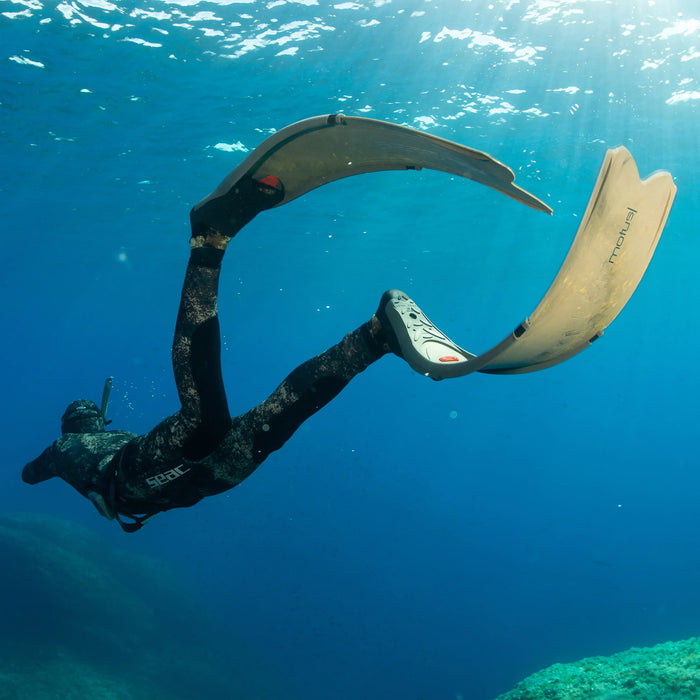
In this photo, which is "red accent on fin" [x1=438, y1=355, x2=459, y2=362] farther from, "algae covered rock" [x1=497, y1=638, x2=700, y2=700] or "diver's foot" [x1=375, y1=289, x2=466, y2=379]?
"algae covered rock" [x1=497, y1=638, x2=700, y2=700]

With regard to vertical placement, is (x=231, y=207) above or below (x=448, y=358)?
above

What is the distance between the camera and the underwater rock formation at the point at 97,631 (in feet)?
38.3

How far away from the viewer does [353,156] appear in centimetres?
284

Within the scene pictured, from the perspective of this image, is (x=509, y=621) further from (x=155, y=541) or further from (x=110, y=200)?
(x=110, y=200)

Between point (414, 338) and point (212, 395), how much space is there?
1477 mm

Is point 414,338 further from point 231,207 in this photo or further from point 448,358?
point 231,207

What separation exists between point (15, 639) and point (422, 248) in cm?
3172

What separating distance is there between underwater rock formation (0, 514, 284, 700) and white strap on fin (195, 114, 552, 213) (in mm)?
12501

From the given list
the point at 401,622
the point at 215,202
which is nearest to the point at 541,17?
the point at 215,202

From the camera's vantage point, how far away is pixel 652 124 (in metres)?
17.8

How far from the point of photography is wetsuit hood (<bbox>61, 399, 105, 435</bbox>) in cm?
488

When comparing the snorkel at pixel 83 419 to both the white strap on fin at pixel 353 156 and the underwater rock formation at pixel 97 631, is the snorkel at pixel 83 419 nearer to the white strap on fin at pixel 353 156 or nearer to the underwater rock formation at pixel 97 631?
the white strap on fin at pixel 353 156

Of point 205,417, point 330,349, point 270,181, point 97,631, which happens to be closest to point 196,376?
point 205,417

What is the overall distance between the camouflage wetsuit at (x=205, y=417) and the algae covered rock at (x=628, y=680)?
7427mm
